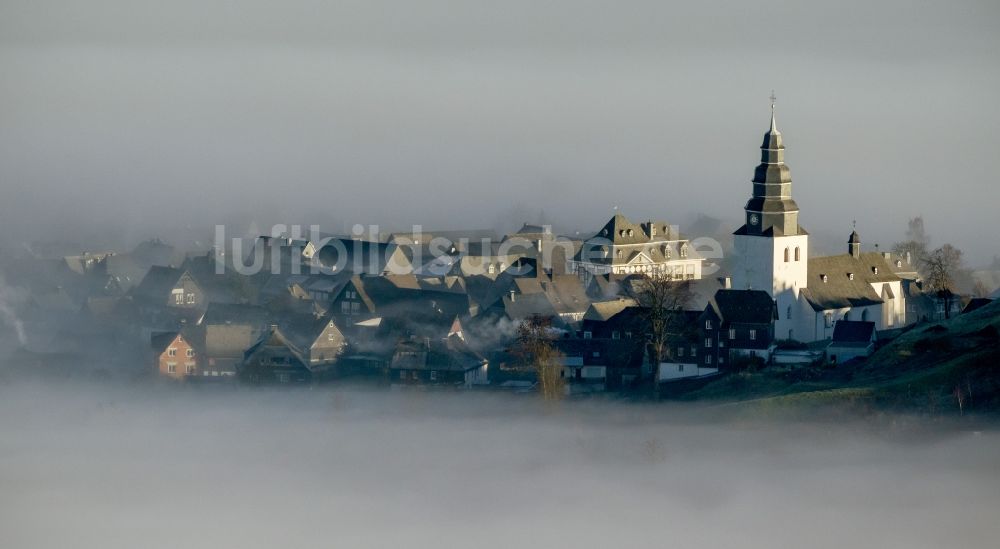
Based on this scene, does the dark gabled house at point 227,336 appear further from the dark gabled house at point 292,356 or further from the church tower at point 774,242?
the church tower at point 774,242

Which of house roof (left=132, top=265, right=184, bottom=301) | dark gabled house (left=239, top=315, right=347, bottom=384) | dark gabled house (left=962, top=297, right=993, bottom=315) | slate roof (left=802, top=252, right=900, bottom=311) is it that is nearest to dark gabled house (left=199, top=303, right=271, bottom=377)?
dark gabled house (left=239, top=315, right=347, bottom=384)

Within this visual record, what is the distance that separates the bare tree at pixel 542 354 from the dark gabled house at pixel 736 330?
6.74 m

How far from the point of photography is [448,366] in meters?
104

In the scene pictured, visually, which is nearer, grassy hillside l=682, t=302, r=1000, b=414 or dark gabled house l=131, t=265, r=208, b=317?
grassy hillside l=682, t=302, r=1000, b=414

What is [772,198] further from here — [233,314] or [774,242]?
[233,314]

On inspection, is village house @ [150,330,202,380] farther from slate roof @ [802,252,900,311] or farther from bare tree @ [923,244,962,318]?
bare tree @ [923,244,962,318]

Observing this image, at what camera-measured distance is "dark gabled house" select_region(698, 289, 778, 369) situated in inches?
3871

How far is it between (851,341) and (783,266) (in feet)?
19.6

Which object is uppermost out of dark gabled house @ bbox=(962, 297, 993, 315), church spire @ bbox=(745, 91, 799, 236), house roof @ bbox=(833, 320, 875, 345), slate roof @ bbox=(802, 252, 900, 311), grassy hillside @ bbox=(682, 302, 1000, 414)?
church spire @ bbox=(745, 91, 799, 236)

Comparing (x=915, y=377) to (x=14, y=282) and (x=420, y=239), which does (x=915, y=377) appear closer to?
(x=420, y=239)

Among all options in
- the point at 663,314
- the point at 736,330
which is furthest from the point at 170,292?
the point at 736,330

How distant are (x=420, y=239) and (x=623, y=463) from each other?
56.3 meters

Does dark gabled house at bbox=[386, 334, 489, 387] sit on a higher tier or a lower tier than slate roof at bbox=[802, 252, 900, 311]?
lower

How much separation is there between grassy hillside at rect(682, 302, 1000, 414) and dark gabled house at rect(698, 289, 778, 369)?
1618 millimetres
